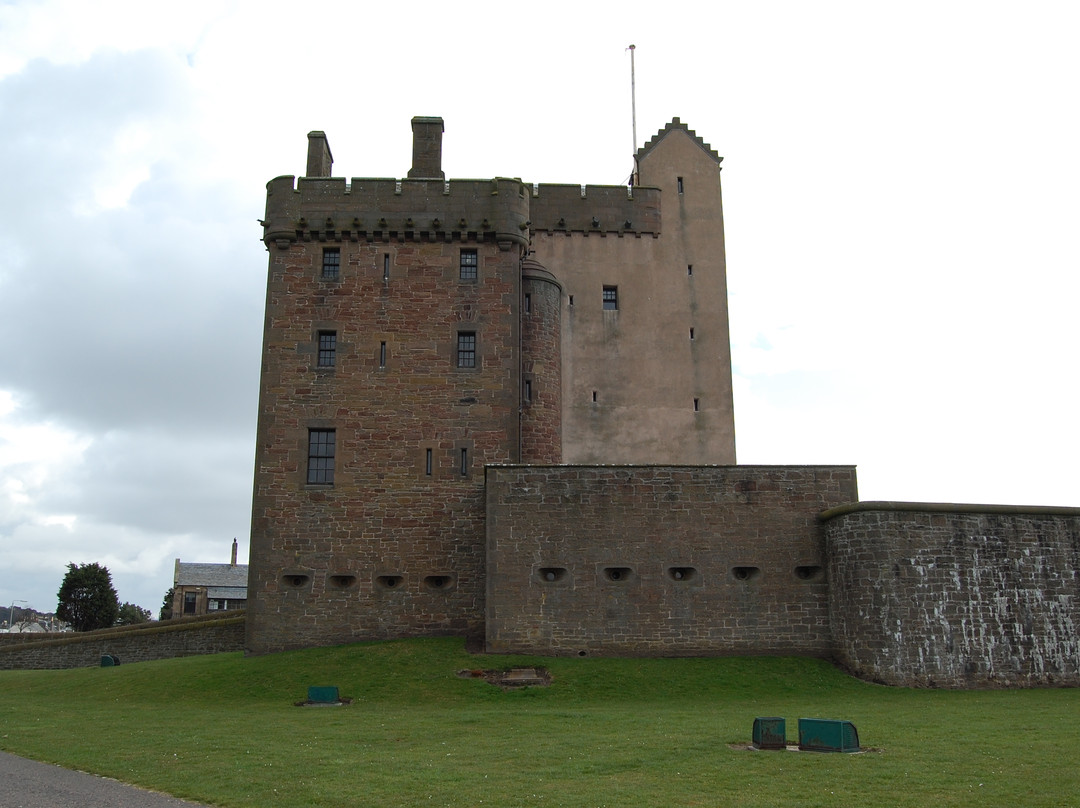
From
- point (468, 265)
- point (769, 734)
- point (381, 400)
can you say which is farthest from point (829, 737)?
point (468, 265)

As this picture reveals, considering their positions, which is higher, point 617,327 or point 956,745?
point 617,327

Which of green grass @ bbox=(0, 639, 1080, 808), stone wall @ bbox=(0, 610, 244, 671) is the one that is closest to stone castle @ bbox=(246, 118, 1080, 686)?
green grass @ bbox=(0, 639, 1080, 808)

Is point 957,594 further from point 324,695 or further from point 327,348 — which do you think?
point 327,348

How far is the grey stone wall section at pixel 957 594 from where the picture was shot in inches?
963

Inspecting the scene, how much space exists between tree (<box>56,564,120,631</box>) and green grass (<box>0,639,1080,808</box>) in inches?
1767

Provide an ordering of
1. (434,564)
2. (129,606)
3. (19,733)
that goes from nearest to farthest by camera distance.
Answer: (19,733) < (434,564) < (129,606)

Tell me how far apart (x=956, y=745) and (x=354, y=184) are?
83.2 ft

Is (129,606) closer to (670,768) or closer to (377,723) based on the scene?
(377,723)

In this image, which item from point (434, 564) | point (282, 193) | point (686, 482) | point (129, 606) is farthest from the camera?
point (129, 606)

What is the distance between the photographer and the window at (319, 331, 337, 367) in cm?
3184

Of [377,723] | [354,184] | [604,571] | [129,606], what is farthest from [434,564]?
[129,606]

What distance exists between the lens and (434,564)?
2997 centimetres

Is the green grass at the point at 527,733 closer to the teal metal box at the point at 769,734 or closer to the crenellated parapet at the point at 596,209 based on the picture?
the teal metal box at the point at 769,734

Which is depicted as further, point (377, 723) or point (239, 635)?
point (239, 635)
